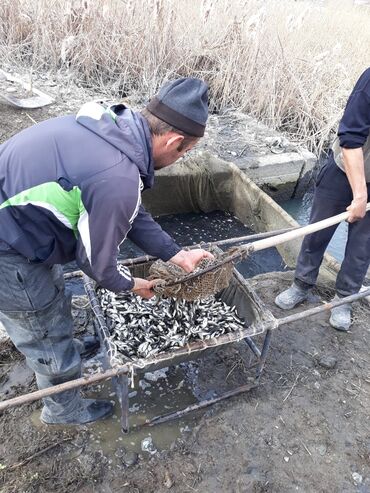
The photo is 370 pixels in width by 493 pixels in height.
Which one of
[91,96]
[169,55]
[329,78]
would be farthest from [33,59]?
[329,78]

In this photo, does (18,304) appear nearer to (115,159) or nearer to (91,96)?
(115,159)

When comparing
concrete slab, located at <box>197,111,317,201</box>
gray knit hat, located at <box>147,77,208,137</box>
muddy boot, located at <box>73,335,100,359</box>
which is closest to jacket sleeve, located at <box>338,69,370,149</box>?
gray knit hat, located at <box>147,77,208,137</box>

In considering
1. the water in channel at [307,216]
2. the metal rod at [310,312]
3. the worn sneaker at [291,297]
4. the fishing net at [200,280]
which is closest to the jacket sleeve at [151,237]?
the fishing net at [200,280]

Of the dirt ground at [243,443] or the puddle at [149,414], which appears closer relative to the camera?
the dirt ground at [243,443]

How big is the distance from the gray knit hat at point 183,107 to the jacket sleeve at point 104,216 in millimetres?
385

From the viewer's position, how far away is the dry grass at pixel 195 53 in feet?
25.7

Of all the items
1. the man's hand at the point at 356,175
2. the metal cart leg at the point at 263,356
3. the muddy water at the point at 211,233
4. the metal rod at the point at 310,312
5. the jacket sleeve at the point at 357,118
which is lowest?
the muddy water at the point at 211,233

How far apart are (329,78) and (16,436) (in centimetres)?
825

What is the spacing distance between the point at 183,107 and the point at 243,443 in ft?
8.10

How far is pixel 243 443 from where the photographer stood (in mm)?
3033

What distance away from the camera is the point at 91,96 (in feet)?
25.9

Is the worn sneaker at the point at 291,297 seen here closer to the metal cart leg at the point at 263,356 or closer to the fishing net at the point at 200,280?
the metal cart leg at the point at 263,356

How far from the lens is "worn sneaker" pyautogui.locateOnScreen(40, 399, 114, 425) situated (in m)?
2.90

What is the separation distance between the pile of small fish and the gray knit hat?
164cm
